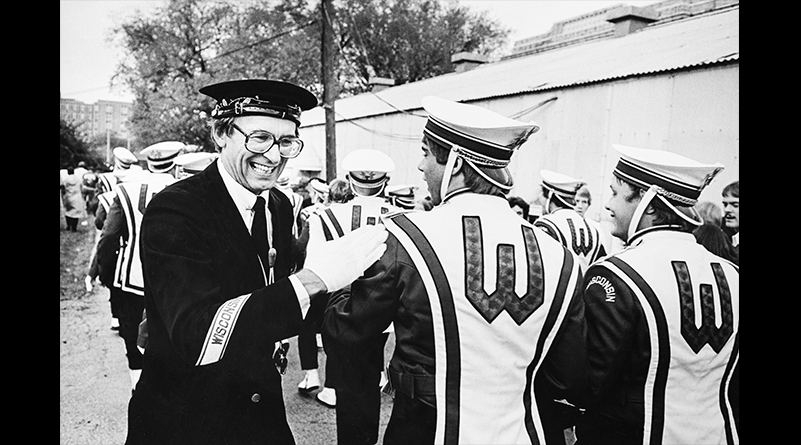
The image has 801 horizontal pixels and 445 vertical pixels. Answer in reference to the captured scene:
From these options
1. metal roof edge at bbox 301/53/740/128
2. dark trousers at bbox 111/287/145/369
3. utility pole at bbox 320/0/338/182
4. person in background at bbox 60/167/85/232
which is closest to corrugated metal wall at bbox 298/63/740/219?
metal roof edge at bbox 301/53/740/128

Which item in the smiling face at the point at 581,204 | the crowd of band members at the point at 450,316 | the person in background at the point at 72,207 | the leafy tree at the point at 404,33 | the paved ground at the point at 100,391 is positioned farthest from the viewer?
the person in background at the point at 72,207

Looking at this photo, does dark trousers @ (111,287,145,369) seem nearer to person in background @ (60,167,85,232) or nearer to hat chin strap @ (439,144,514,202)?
hat chin strap @ (439,144,514,202)

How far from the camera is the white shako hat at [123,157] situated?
2.46m

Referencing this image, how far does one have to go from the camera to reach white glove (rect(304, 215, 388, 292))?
1.38 metres

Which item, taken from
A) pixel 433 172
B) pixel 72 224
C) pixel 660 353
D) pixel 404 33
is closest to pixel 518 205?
pixel 404 33

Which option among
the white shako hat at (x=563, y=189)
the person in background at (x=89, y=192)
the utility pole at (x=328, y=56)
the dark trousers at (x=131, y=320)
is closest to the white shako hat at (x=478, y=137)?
the utility pole at (x=328, y=56)

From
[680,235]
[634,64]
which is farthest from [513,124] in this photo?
[634,64]

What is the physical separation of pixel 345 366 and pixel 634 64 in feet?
15.2

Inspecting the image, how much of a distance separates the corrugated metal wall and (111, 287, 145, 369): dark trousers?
47.5 inches

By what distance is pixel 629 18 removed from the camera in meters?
5.04

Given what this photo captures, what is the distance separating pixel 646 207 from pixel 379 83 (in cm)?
181

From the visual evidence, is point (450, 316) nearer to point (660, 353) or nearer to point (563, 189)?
point (660, 353)

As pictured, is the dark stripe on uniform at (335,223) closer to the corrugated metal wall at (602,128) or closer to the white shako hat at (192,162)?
the corrugated metal wall at (602,128)

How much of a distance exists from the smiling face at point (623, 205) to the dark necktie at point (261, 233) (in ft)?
3.90
